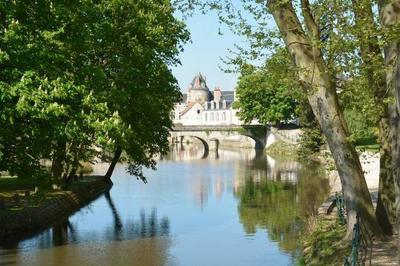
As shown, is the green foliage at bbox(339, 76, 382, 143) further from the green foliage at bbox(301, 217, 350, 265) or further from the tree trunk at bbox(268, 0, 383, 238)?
the green foliage at bbox(301, 217, 350, 265)

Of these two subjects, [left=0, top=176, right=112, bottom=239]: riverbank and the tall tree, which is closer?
the tall tree

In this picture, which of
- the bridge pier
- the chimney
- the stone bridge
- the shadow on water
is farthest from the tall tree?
the chimney

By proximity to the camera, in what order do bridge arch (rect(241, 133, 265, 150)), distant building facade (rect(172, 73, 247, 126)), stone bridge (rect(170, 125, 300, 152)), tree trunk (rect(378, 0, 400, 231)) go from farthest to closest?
distant building facade (rect(172, 73, 247, 126))
bridge arch (rect(241, 133, 265, 150))
stone bridge (rect(170, 125, 300, 152))
tree trunk (rect(378, 0, 400, 231))

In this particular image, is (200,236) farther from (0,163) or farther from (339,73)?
(339,73)

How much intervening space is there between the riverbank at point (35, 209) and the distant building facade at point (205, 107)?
112893 millimetres

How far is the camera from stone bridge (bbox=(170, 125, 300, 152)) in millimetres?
89812

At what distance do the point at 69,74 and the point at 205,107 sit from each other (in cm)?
14709

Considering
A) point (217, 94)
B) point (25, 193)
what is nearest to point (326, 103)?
point (25, 193)

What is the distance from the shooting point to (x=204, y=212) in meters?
30.9

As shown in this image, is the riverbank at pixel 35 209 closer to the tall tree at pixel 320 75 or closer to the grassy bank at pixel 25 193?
the grassy bank at pixel 25 193

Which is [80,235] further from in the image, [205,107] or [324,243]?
[205,107]

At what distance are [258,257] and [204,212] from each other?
11.2m

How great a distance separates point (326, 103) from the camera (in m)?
13.3

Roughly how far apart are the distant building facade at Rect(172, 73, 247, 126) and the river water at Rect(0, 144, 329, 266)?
4142 inches
